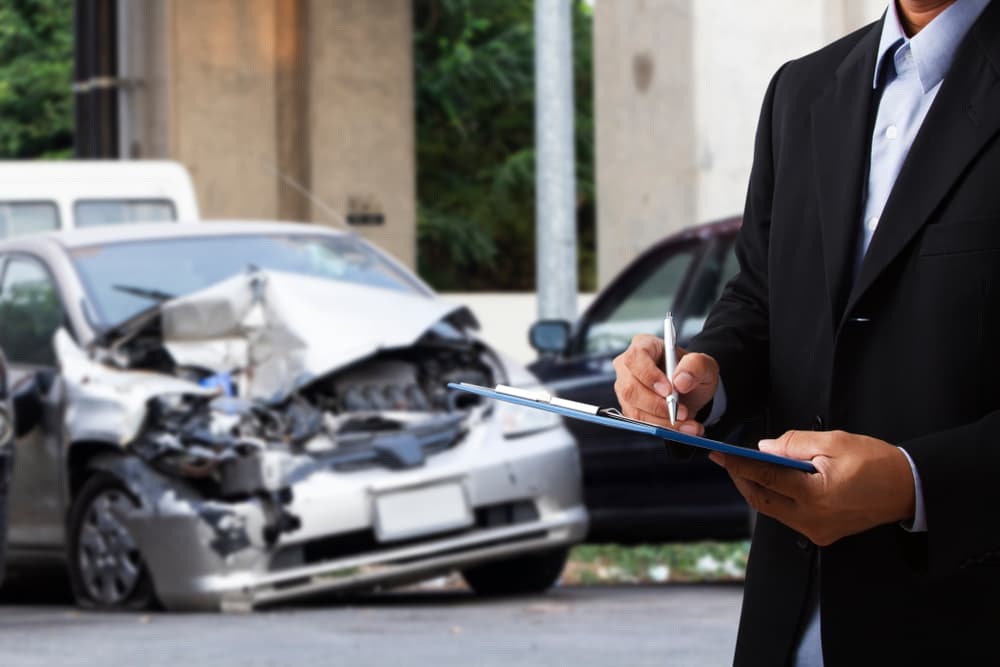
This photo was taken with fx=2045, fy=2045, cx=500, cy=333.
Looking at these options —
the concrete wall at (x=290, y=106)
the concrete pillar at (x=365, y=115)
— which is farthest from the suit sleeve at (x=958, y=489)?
the concrete pillar at (x=365, y=115)

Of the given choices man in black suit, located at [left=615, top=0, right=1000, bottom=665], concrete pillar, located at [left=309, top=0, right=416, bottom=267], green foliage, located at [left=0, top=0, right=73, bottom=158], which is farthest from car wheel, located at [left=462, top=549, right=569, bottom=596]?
green foliage, located at [left=0, top=0, right=73, bottom=158]

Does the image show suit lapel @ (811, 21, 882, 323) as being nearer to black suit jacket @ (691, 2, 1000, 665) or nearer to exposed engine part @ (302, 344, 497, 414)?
black suit jacket @ (691, 2, 1000, 665)

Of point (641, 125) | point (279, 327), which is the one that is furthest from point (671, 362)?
point (641, 125)

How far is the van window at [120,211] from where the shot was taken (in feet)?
46.3

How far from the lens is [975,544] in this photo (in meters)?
1.90

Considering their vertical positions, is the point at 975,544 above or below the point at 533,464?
above

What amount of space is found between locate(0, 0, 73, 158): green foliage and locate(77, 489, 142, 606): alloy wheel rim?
3169 cm

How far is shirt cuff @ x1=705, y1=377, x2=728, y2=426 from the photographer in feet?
7.14

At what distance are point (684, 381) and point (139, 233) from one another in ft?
22.7

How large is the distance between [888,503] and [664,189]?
1153cm

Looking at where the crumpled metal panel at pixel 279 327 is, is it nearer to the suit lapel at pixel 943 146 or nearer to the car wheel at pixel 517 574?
the car wheel at pixel 517 574

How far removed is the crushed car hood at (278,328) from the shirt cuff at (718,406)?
5717 millimetres

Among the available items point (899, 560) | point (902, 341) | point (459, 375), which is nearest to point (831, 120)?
point (902, 341)

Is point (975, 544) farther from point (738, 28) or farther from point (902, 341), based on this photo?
point (738, 28)
